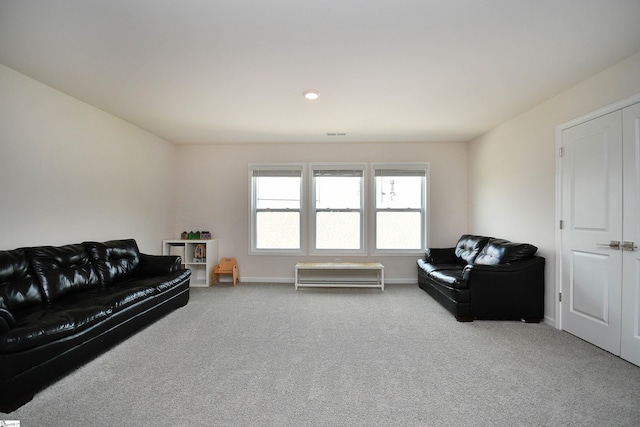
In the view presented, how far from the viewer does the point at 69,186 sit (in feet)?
11.3

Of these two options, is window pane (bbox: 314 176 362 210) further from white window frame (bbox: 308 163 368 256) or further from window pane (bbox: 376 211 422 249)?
window pane (bbox: 376 211 422 249)

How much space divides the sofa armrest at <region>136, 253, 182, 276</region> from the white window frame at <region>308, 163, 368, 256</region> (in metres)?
2.36

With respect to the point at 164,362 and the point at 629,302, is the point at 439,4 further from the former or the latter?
the point at 164,362

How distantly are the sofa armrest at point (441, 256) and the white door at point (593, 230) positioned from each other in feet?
5.81

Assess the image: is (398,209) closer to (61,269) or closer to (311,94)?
(311,94)

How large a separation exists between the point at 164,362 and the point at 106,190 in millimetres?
2634

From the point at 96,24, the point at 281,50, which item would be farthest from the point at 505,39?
the point at 96,24

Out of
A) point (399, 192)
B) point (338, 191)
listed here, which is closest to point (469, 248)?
point (399, 192)

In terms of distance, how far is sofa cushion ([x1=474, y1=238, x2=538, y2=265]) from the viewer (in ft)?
11.7

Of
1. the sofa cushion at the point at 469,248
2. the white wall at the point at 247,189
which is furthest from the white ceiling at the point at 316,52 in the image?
the sofa cushion at the point at 469,248

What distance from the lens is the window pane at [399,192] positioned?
5574 millimetres

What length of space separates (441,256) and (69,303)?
4.85 meters

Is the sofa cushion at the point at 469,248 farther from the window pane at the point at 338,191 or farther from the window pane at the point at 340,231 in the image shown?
the window pane at the point at 338,191

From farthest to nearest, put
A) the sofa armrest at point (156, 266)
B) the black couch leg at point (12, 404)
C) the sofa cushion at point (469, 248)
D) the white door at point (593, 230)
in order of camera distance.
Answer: the sofa cushion at point (469, 248), the sofa armrest at point (156, 266), the white door at point (593, 230), the black couch leg at point (12, 404)
